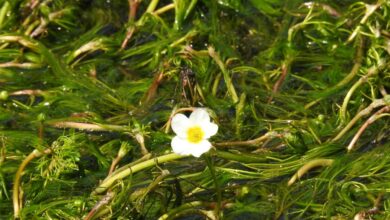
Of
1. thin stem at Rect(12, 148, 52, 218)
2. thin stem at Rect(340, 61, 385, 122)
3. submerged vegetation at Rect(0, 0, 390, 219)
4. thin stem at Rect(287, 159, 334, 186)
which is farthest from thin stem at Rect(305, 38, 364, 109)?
thin stem at Rect(12, 148, 52, 218)

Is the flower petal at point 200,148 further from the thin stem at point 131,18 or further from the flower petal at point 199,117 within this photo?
the thin stem at point 131,18

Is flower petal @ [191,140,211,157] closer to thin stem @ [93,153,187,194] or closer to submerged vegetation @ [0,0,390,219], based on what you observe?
submerged vegetation @ [0,0,390,219]

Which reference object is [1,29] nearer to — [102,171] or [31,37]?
[31,37]

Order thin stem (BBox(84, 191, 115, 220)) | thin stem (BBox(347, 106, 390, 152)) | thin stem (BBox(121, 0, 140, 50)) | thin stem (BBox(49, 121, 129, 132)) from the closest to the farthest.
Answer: thin stem (BBox(84, 191, 115, 220)), thin stem (BBox(347, 106, 390, 152)), thin stem (BBox(49, 121, 129, 132)), thin stem (BBox(121, 0, 140, 50))

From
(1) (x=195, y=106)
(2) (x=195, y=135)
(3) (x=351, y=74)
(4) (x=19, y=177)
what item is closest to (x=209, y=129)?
(2) (x=195, y=135)

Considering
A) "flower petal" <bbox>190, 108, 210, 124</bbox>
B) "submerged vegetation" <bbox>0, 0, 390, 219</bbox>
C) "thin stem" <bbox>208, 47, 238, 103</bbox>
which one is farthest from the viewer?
"thin stem" <bbox>208, 47, 238, 103</bbox>

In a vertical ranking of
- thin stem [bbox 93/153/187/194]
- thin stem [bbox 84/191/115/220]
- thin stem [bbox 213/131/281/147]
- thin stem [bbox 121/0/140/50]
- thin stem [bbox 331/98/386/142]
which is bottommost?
thin stem [bbox 84/191/115/220]

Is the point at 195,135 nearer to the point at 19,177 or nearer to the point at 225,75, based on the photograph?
the point at 19,177
